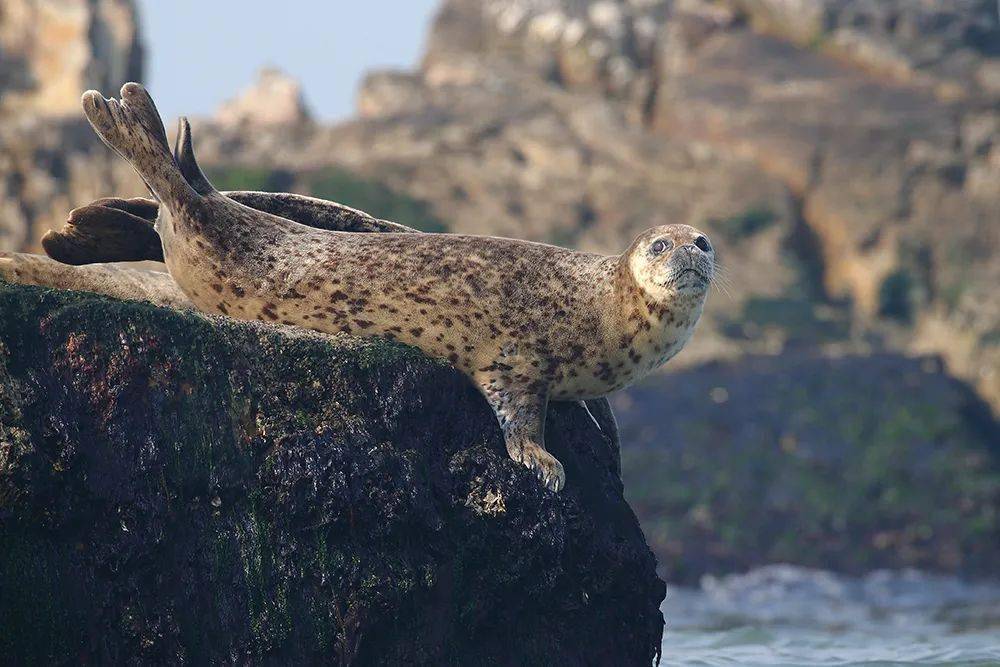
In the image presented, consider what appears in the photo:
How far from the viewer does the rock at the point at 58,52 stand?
3384 centimetres

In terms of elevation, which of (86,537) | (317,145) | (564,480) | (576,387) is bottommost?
(86,537)

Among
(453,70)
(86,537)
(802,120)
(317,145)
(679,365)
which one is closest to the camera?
(86,537)

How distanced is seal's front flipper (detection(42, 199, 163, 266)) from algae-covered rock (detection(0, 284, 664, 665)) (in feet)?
3.93

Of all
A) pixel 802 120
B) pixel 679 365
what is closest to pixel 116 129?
pixel 679 365

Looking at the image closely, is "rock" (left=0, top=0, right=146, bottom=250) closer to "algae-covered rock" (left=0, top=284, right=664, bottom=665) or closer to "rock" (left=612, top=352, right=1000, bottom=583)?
"rock" (left=612, top=352, right=1000, bottom=583)

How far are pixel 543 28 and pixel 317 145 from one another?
19.8 feet

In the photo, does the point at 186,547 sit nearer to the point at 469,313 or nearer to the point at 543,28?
the point at 469,313

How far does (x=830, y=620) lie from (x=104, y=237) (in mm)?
9589

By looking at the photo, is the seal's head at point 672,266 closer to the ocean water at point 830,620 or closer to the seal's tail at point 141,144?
the seal's tail at point 141,144

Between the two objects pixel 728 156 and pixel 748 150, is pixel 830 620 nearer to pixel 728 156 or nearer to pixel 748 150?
pixel 728 156

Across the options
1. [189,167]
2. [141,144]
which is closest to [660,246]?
[189,167]

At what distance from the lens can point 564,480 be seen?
646cm

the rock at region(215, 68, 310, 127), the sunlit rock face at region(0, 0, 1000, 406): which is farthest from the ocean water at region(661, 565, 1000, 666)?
the rock at region(215, 68, 310, 127)

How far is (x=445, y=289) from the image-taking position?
676cm
